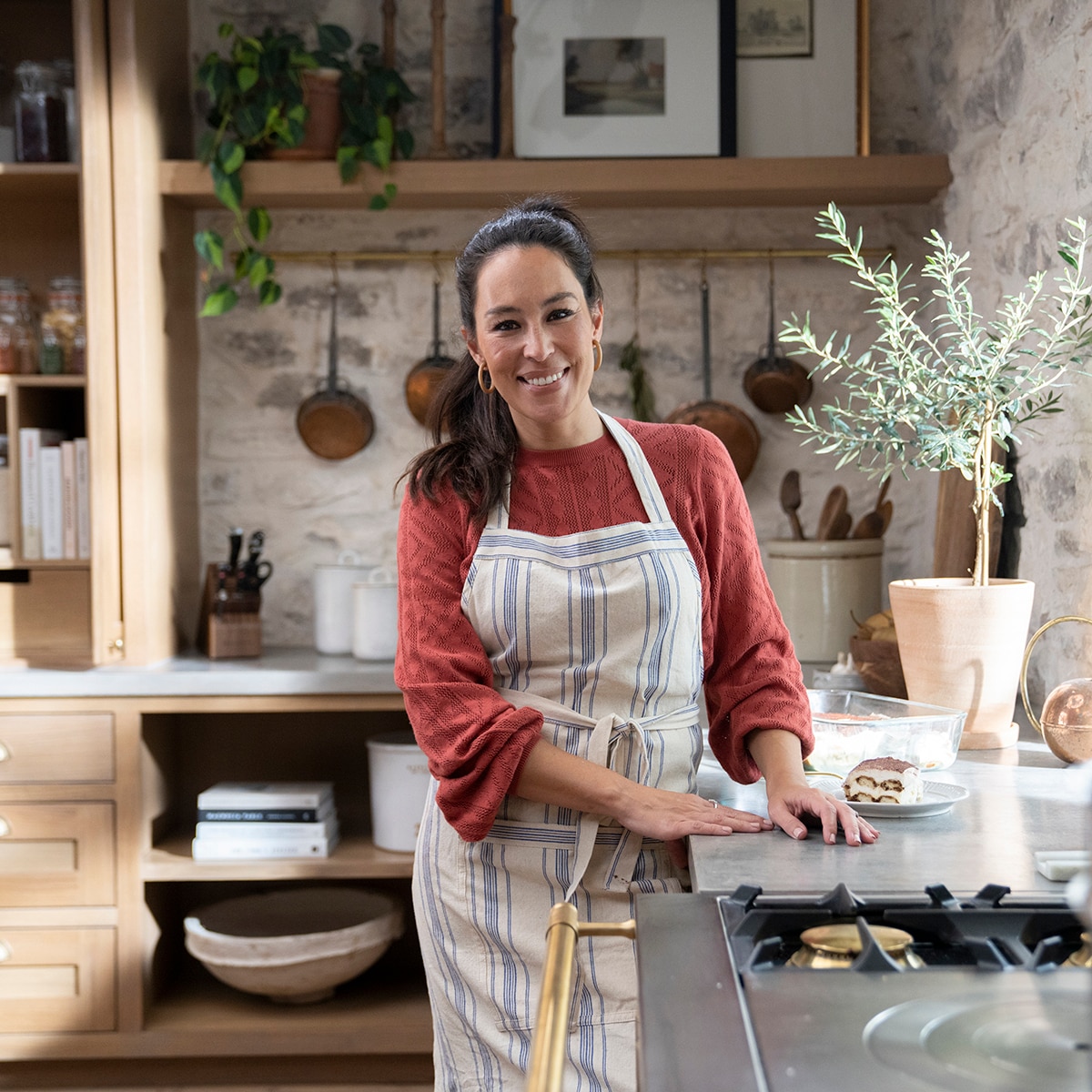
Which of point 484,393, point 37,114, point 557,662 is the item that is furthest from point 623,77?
point 557,662

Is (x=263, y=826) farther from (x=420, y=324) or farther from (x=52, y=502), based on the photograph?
(x=420, y=324)

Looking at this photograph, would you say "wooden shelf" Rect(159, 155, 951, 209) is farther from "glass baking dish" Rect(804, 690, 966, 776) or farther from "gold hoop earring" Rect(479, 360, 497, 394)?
"glass baking dish" Rect(804, 690, 966, 776)

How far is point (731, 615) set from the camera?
1.68 m

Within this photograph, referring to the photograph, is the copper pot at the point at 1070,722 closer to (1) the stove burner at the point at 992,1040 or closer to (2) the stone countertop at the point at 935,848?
(2) the stone countertop at the point at 935,848

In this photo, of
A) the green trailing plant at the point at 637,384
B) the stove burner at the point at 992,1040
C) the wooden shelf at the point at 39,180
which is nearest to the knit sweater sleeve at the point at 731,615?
the stove burner at the point at 992,1040

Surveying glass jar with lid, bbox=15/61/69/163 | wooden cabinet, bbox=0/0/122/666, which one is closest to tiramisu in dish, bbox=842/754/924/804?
wooden cabinet, bbox=0/0/122/666

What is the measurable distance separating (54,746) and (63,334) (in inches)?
38.8

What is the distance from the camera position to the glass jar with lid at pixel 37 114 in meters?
2.86

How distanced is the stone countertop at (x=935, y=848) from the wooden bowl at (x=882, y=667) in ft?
1.72

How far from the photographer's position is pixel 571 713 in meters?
1.56

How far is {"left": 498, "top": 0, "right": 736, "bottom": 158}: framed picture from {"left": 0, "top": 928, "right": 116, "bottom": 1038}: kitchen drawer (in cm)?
212

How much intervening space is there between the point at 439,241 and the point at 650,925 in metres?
2.47

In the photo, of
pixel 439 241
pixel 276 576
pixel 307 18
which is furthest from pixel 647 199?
pixel 276 576

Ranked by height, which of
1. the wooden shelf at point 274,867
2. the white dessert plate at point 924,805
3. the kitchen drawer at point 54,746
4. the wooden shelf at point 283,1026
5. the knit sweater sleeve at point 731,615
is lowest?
the wooden shelf at point 283,1026
